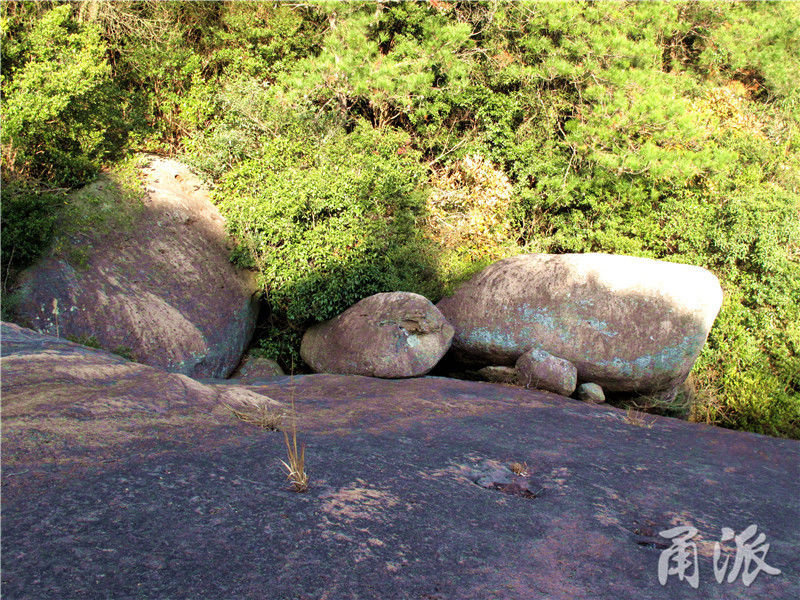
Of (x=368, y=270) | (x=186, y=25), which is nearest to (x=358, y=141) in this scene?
(x=368, y=270)

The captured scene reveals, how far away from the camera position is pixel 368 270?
9.38m

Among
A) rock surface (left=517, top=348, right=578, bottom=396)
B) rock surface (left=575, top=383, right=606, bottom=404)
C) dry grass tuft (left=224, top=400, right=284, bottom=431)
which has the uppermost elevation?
dry grass tuft (left=224, top=400, right=284, bottom=431)

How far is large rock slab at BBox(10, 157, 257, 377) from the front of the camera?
7.42 meters

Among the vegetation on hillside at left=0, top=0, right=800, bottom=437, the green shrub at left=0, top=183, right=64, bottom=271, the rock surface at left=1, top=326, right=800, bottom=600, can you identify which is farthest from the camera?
the vegetation on hillside at left=0, top=0, right=800, bottom=437

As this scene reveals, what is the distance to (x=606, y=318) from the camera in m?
8.34

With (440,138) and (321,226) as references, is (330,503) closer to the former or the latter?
(321,226)

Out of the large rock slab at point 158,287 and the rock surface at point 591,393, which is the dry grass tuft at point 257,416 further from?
the rock surface at point 591,393

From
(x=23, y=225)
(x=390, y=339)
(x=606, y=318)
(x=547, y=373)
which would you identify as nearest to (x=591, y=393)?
(x=547, y=373)

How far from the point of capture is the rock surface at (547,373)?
7852 mm

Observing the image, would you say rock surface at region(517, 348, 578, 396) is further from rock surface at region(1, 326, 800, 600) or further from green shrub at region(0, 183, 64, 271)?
green shrub at region(0, 183, 64, 271)

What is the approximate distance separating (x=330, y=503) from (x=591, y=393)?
602cm

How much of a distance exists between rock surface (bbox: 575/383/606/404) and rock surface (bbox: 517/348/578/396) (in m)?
0.19

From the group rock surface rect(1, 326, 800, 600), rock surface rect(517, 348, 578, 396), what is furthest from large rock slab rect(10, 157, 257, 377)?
rock surface rect(517, 348, 578, 396)

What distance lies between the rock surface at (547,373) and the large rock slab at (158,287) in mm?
4414
